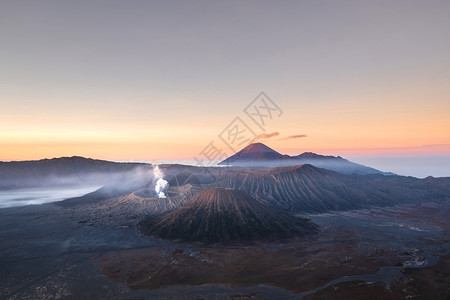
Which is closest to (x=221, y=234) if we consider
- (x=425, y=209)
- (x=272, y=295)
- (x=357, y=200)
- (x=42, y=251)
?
(x=272, y=295)

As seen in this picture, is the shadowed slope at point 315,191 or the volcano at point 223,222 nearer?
the volcano at point 223,222

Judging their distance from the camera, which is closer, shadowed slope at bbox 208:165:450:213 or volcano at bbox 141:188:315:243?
volcano at bbox 141:188:315:243

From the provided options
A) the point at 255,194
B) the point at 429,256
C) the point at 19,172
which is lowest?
the point at 429,256

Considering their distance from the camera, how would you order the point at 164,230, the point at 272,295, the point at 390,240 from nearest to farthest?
the point at 272,295, the point at 390,240, the point at 164,230

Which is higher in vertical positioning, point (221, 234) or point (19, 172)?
point (19, 172)

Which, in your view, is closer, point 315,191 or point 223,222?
point 223,222

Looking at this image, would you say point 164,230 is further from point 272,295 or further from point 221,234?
point 272,295

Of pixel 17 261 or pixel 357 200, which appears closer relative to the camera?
pixel 17 261

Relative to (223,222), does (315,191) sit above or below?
above
